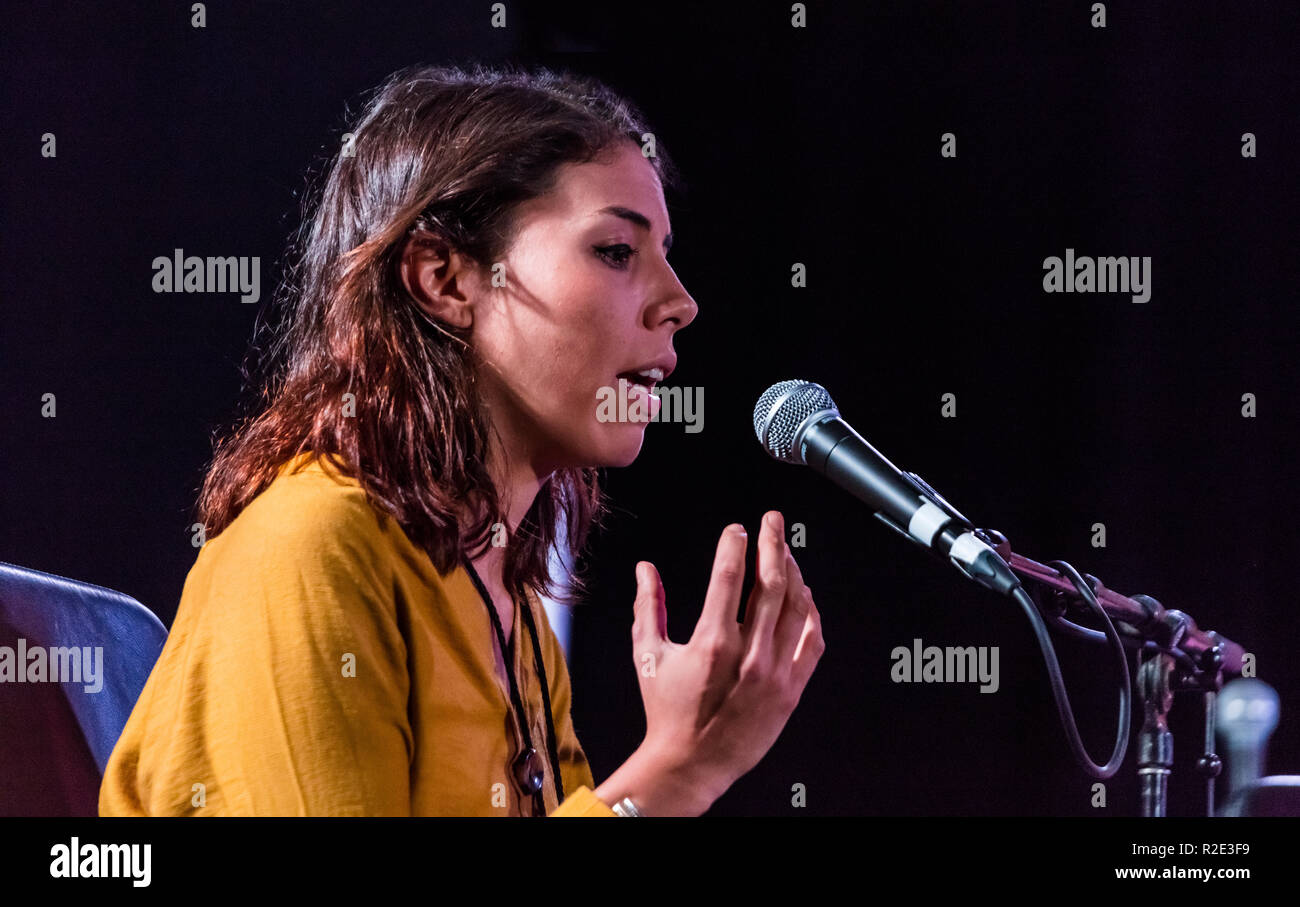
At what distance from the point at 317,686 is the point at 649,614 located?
383 millimetres

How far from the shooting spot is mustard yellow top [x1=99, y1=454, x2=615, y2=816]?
3.99 feet

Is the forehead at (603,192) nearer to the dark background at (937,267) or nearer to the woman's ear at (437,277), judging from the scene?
the woman's ear at (437,277)

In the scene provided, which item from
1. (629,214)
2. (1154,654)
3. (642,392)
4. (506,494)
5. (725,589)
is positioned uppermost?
(629,214)

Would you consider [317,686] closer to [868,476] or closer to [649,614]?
[649,614]

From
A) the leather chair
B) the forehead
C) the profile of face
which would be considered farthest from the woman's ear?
the leather chair

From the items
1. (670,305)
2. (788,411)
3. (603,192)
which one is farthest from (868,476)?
(603,192)

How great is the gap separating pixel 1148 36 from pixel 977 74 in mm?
290

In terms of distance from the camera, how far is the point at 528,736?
1.46 metres

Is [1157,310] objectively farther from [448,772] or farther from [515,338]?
[448,772]

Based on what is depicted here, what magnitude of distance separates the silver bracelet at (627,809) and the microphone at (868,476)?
1.41 feet

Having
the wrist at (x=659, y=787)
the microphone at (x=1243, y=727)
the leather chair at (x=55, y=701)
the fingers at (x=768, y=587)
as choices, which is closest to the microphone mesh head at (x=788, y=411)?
the fingers at (x=768, y=587)

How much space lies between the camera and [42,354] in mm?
1845

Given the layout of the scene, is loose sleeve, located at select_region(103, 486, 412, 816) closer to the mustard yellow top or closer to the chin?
the mustard yellow top

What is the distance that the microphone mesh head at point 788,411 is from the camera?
4.76 feet
